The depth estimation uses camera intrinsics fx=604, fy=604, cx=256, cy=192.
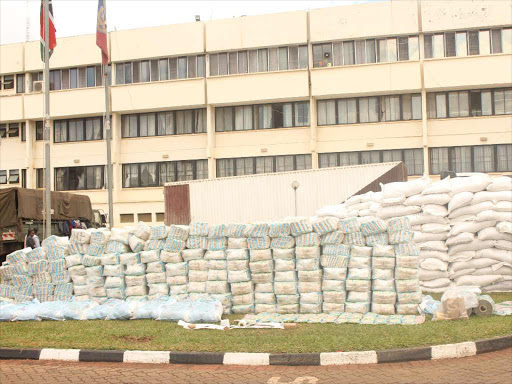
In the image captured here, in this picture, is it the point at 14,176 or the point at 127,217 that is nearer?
the point at 127,217

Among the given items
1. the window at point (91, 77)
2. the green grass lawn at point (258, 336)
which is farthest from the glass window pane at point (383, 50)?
the green grass lawn at point (258, 336)

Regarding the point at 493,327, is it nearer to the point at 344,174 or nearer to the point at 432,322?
the point at 432,322

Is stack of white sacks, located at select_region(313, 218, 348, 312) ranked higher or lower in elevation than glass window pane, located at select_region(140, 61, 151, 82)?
lower

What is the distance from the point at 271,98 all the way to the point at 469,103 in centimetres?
1145

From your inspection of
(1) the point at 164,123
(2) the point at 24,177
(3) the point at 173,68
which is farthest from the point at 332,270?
(2) the point at 24,177

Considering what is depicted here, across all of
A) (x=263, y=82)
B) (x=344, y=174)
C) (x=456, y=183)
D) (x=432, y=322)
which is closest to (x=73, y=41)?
(x=263, y=82)

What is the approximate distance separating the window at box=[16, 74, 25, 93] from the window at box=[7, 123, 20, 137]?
239 cm

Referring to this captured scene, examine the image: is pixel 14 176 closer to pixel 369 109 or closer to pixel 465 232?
pixel 369 109

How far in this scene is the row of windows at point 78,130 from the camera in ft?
132

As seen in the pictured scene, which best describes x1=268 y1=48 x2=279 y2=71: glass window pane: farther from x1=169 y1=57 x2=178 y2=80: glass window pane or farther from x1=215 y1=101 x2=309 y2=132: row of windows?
x1=169 y1=57 x2=178 y2=80: glass window pane

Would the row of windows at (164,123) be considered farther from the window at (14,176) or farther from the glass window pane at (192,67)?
the window at (14,176)

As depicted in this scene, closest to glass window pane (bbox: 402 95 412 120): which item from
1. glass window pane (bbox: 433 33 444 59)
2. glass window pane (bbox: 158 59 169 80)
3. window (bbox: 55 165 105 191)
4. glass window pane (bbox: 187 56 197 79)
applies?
glass window pane (bbox: 433 33 444 59)

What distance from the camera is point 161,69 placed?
3834cm

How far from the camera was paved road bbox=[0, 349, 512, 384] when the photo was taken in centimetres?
651
